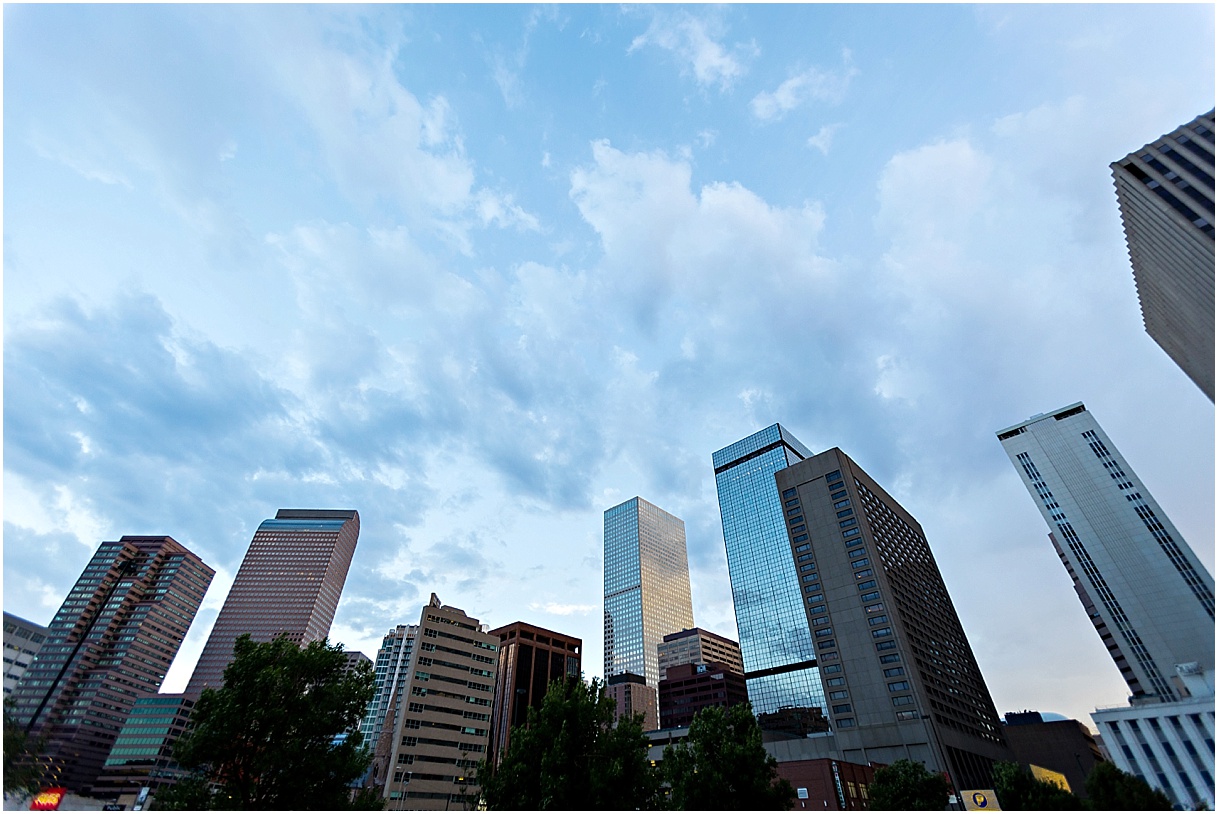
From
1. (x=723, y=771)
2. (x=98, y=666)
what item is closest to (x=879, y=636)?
(x=723, y=771)

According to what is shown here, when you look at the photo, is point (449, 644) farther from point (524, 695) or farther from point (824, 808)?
point (824, 808)

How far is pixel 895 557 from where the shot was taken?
4727 inches

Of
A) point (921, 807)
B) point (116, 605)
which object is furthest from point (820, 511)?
point (116, 605)

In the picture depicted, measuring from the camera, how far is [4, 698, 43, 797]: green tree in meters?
20.7

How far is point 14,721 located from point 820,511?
124 metres

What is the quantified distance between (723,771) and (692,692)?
151 meters

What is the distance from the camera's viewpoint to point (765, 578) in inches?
5837

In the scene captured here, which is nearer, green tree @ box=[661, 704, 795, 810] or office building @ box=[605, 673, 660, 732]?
green tree @ box=[661, 704, 795, 810]

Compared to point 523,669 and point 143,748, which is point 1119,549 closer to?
point 523,669

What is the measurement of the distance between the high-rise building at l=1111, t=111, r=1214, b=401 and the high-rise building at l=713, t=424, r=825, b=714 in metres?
97.9

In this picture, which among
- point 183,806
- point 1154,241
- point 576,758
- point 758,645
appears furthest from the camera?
point 758,645

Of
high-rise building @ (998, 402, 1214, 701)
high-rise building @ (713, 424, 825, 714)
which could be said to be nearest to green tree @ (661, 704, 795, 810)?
high-rise building @ (998, 402, 1214, 701)

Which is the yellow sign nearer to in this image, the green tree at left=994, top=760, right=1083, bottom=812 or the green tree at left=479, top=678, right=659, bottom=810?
the green tree at left=994, top=760, right=1083, bottom=812

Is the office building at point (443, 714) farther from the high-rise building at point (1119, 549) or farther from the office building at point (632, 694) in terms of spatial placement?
the high-rise building at point (1119, 549)
